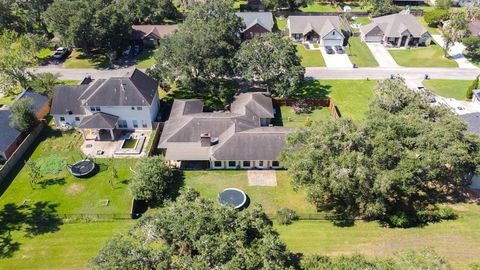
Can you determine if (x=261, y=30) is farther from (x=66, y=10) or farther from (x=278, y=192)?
(x=278, y=192)

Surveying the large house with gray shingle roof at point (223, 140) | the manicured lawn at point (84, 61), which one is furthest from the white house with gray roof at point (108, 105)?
the manicured lawn at point (84, 61)

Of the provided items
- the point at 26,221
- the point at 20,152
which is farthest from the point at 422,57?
the point at 26,221

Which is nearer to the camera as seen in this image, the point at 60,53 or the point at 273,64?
the point at 273,64

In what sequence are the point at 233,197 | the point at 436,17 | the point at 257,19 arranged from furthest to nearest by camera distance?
the point at 436,17, the point at 257,19, the point at 233,197

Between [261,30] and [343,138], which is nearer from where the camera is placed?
[343,138]

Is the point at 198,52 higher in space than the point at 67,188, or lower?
higher

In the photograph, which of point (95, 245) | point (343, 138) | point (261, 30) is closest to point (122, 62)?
point (261, 30)

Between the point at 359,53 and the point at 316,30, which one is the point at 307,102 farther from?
the point at 316,30
